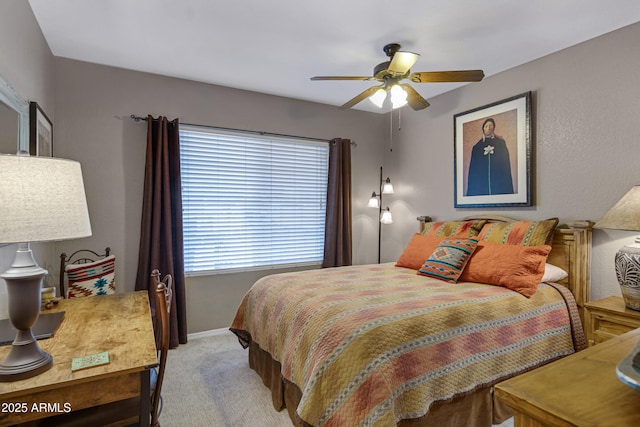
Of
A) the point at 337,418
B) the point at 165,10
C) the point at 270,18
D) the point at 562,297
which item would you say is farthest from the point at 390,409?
the point at 165,10

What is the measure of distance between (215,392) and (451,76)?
2.82 m

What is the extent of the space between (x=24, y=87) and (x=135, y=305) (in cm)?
154

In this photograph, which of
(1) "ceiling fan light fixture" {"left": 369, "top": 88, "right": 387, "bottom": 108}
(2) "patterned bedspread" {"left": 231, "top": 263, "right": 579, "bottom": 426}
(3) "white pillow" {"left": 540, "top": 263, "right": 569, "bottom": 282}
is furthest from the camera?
(1) "ceiling fan light fixture" {"left": 369, "top": 88, "right": 387, "bottom": 108}

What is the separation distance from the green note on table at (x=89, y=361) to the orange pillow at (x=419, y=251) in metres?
2.56

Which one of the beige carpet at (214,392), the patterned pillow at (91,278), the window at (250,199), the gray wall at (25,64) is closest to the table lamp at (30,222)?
the gray wall at (25,64)

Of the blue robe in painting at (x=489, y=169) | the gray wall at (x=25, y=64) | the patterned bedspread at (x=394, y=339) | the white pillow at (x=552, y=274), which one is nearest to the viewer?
the patterned bedspread at (x=394, y=339)

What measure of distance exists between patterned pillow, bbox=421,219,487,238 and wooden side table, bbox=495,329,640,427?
7.73ft

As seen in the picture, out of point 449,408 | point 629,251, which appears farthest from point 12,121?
point 629,251

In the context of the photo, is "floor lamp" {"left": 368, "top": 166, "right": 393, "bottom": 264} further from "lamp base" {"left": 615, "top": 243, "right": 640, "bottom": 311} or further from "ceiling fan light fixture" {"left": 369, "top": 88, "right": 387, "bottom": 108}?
"lamp base" {"left": 615, "top": 243, "right": 640, "bottom": 311}

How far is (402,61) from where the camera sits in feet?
7.52

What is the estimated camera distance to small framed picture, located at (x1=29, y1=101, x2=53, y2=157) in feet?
7.11

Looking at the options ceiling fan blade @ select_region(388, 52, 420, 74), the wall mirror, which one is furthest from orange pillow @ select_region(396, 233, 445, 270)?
the wall mirror

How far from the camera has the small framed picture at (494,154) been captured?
309 centimetres

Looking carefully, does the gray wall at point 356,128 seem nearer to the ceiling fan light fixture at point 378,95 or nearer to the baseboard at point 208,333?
the baseboard at point 208,333
